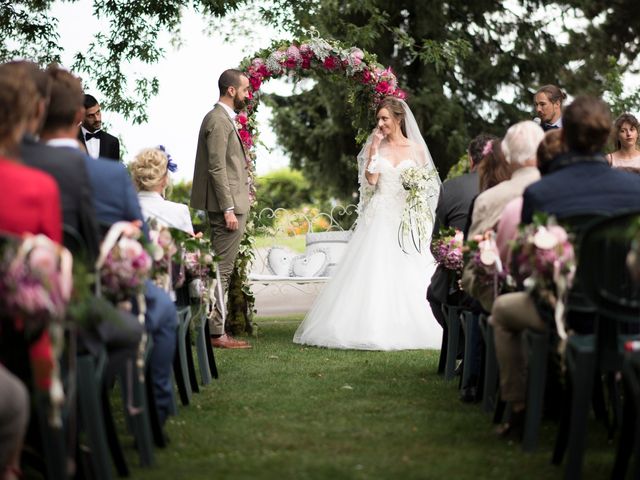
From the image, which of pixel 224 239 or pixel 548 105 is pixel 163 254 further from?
pixel 548 105

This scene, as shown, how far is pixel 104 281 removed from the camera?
438 centimetres

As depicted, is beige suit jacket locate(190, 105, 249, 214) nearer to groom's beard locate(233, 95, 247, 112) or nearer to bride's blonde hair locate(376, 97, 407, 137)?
groom's beard locate(233, 95, 247, 112)

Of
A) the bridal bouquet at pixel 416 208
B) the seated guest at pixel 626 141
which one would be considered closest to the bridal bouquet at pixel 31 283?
the seated guest at pixel 626 141

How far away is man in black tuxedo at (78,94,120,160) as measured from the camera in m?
9.12

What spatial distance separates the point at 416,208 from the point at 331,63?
2112mm

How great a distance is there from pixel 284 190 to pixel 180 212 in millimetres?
30797

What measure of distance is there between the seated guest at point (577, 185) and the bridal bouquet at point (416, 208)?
5197mm

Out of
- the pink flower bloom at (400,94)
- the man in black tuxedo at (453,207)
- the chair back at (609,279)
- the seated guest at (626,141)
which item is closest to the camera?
the chair back at (609,279)

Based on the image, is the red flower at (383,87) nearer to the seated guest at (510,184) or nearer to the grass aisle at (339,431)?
the grass aisle at (339,431)

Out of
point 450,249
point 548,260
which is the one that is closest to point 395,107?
point 450,249

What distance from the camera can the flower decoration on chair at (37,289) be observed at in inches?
132

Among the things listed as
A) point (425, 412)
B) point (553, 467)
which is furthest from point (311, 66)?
point (553, 467)

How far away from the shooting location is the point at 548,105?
9.56 metres

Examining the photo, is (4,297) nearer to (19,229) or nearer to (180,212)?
(19,229)
